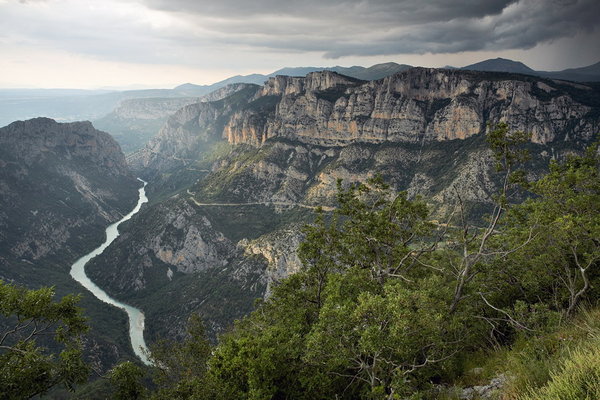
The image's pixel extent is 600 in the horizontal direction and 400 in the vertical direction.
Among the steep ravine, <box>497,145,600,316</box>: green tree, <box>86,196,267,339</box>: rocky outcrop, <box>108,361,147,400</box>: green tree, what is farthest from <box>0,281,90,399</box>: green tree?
the steep ravine

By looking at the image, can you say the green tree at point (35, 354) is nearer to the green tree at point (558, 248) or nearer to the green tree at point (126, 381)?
the green tree at point (126, 381)

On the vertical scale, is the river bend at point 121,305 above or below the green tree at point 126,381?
below

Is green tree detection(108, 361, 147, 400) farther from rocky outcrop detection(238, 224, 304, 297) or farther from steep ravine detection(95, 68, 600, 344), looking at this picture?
steep ravine detection(95, 68, 600, 344)

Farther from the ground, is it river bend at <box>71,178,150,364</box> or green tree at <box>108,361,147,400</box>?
green tree at <box>108,361,147,400</box>

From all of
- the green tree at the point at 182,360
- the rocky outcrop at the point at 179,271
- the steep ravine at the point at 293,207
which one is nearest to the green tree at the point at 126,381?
the green tree at the point at 182,360

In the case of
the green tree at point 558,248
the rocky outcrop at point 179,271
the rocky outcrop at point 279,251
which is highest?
the green tree at point 558,248

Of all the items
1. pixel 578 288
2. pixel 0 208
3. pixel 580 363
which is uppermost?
pixel 580 363

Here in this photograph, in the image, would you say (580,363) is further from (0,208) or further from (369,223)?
(0,208)

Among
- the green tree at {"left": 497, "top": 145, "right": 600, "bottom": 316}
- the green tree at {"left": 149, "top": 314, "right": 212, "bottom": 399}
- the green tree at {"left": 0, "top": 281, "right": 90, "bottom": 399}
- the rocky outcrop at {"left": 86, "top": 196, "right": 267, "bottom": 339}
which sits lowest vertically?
the rocky outcrop at {"left": 86, "top": 196, "right": 267, "bottom": 339}

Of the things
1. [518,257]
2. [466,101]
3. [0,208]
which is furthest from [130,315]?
[466,101]

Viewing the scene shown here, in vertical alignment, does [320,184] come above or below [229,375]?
below

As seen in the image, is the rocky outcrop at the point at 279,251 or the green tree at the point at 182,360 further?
the rocky outcrop at the point at 279,251
